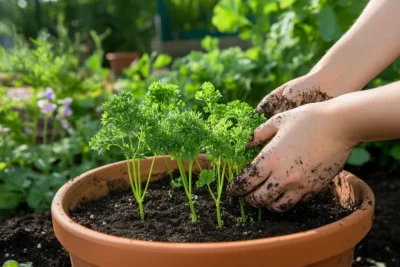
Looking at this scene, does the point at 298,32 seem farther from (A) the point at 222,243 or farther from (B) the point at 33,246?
(A) the point at 222,243

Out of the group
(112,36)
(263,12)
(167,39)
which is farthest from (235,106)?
(112,36)

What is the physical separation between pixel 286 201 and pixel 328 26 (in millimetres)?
1400

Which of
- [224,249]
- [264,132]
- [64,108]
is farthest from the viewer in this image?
[64,108]

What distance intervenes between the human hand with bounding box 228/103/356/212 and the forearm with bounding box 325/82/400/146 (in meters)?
0.01

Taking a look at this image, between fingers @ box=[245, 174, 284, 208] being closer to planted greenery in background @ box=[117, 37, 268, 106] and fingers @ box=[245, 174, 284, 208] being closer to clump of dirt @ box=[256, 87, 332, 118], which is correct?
clump of dirt @ box=[256, 87, 332, 118]

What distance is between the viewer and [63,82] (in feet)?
9.60

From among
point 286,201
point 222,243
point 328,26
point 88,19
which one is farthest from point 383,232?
point 88,19

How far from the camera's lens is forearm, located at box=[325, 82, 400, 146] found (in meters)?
1.06

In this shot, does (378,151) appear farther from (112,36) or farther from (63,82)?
(112,36)

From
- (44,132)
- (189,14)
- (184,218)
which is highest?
(184,218)

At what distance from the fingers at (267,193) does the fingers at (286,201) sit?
17mm

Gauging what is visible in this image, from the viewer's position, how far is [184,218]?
127 centimetres

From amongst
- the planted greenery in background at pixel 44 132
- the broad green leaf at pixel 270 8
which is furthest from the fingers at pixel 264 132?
the broad green leaf at pixel 270 8

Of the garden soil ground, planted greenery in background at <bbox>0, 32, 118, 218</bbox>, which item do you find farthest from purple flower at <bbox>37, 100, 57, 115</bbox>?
the garden soil ground
